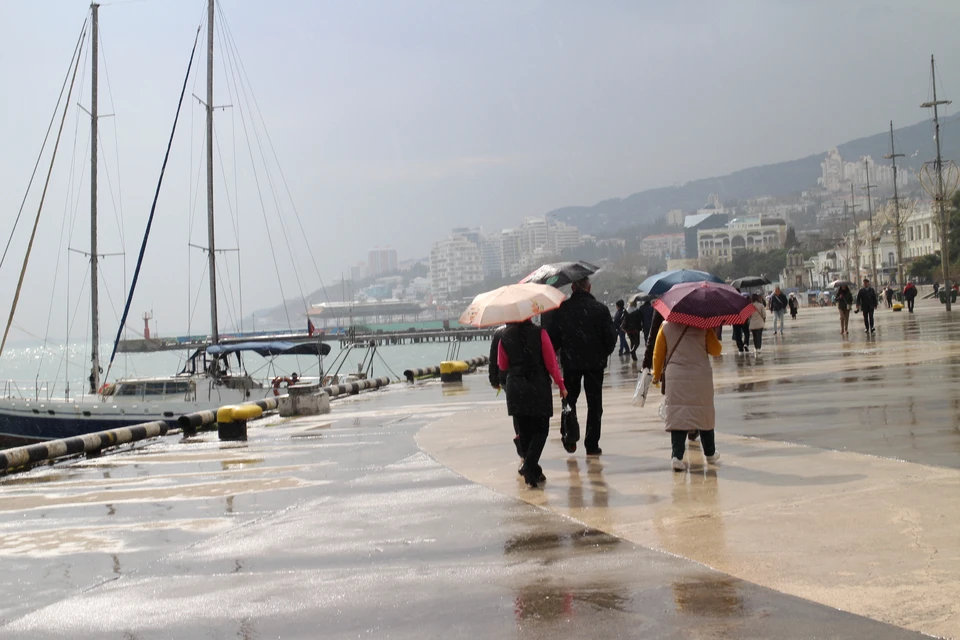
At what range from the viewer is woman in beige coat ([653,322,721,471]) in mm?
9938

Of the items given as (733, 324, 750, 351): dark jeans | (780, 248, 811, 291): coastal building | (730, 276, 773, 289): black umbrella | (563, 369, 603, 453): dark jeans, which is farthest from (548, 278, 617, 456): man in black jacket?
(780, 248, 811, 291): coastal building

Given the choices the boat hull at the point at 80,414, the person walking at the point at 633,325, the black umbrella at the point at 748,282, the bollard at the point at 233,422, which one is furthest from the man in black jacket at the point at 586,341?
the boat hull at the point at 80,414

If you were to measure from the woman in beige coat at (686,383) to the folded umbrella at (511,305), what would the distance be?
3.88 feet

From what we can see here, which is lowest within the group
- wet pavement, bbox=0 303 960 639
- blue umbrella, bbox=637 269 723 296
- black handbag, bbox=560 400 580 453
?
wet pavement, bbox=0 303 960 639

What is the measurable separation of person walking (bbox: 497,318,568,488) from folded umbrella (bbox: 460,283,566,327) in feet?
0.45

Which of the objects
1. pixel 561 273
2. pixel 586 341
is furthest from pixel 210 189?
pixel 586 341

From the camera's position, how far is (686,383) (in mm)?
10039

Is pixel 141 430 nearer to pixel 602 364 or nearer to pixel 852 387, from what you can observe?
pixel 602 364

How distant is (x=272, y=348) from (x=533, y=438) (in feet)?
99.6

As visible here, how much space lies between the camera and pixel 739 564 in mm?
6438

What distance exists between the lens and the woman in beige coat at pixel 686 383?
9.94 meters

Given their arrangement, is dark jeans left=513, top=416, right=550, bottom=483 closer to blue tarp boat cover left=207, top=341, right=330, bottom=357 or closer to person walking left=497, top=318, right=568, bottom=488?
person walking left=497, top=318, right=568, bottom=488

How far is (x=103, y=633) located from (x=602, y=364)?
652cm

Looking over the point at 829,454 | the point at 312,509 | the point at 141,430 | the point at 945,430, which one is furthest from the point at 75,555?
the point at 141,430
